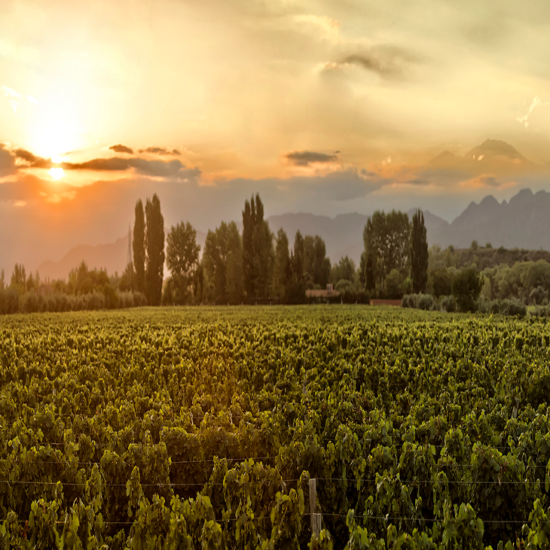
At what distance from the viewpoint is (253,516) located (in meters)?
5.46

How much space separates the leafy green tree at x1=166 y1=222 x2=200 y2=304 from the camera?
94.2m

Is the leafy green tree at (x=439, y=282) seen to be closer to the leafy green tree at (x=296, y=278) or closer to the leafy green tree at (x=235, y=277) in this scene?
the leafy green tree at (x=296, y=278)

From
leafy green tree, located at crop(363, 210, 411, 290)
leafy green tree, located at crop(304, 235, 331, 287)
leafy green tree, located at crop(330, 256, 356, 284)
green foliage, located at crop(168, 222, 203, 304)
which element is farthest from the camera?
leafy green tree, located at crop(330, 256, 356, 284)

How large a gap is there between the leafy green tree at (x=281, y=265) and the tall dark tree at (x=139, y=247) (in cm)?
2218

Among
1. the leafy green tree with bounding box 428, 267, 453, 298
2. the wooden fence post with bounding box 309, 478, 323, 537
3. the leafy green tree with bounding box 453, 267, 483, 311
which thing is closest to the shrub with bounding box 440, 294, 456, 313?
the leafy green tree with bounding box 453, 267, 483, 311

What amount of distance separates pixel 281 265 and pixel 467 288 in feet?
143

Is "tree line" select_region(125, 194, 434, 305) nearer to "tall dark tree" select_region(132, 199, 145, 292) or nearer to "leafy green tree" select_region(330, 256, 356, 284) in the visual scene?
"tall dark tree" select_region(132, 199, 145, 292)

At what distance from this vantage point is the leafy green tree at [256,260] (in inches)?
3164

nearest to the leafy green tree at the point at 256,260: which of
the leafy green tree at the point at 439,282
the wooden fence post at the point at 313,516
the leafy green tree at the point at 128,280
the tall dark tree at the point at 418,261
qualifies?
the leafy green tree at the point at 128,280

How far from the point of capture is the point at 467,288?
168 feet

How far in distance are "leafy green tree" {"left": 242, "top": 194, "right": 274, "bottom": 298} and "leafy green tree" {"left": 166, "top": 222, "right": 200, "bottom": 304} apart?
1633cm

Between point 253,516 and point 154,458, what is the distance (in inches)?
88.0

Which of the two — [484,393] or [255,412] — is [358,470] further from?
[484,393]

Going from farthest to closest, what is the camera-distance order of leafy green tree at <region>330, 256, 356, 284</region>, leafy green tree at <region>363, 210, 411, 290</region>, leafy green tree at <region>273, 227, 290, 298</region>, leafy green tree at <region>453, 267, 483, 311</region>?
leafy green tree at <region>330, 256, 356, 284</region>
leafy green tree at <region>363, 210, 411, 290</region>
leafy green tree at <region>273, 227, 290, 298</region>
leafy green tree at <region>453, 267, 483, 311</region>
